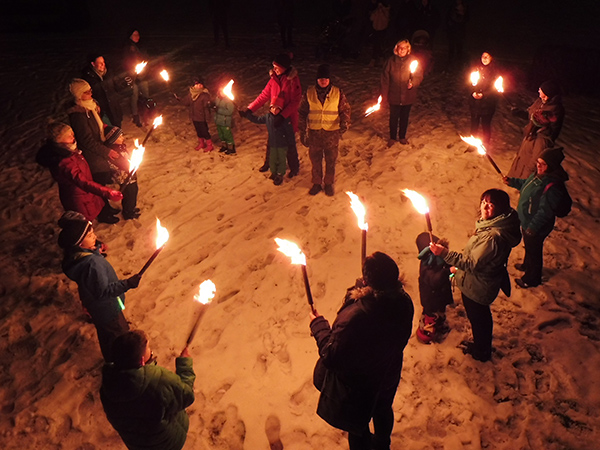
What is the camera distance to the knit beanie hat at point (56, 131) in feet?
16.0

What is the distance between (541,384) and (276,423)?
2764 mm

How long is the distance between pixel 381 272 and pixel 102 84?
7460 mm

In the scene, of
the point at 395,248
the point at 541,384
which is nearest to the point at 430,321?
the point at 541,384

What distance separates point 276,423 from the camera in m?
4.01

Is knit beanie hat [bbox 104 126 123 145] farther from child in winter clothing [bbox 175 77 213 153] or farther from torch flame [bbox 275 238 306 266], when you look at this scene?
torch flame [bbox 275 238 306 266]

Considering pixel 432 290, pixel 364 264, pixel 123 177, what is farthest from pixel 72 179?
pixel 432 290

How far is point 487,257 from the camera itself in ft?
12.2

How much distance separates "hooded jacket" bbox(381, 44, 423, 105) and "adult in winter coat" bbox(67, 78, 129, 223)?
4.69 meters

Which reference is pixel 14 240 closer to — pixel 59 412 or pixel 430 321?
pixel 59 412

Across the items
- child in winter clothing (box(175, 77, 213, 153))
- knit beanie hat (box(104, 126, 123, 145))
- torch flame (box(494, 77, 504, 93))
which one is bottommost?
child in winter clothing (box(175, 77, 213, 153))

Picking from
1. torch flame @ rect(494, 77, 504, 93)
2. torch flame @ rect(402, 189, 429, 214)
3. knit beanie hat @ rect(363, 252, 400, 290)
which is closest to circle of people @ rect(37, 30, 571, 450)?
knit beanie hat @ rect(363, 252, 400, 290)

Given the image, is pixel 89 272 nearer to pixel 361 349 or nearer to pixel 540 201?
pixel 361 349

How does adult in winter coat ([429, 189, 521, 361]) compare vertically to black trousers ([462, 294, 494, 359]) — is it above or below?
above

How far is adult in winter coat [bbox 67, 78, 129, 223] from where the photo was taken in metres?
5.75
